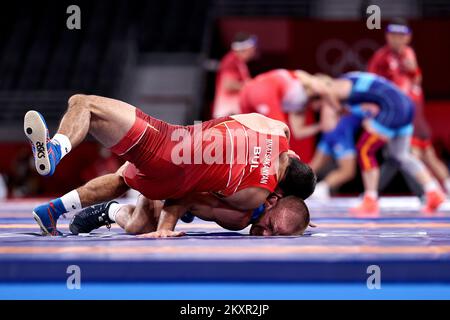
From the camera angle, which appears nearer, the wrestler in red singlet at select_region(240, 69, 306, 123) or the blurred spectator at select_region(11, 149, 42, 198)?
the wrestler in red singlet at select_region(240, 69, 306, 123)

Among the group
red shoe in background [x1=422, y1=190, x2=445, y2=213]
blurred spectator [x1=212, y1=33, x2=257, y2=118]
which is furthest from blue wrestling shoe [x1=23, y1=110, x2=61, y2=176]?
blurred spectator [x1=212, y1=33, x2=257, y2=118]

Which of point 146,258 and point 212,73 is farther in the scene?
point 212,73

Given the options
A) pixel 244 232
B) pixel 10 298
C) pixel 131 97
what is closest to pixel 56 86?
pixel 131 97

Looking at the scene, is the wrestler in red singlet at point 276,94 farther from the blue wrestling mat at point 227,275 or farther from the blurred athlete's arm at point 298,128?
the blue wrestling mat at point 227,275

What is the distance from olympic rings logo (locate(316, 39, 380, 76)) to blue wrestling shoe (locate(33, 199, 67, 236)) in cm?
649

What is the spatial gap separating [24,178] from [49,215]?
581cm

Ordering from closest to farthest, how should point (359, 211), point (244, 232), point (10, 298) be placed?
point (10, 298)
point (244, 232)
point (359, 211)

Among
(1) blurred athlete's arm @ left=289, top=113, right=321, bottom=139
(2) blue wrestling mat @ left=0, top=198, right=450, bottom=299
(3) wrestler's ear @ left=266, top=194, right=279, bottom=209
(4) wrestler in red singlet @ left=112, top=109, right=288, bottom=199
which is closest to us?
(2) blue wrestling mat @ left=0, top=198, right=450, bottom=299

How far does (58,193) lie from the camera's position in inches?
341

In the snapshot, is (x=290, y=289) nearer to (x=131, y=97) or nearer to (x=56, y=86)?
(x=131, y=97)

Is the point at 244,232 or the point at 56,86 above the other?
the point at 56,86

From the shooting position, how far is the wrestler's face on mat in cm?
281

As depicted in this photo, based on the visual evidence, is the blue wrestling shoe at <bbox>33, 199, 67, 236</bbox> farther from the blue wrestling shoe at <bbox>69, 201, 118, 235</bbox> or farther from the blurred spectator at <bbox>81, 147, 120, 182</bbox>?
the blurred spectator at <bbox>81, 147, 120, 182</bbox>
